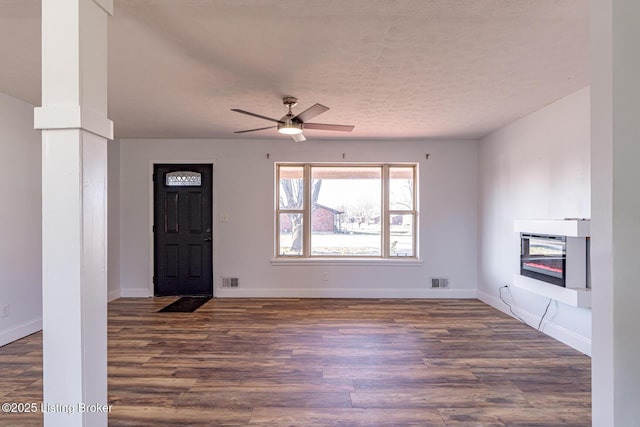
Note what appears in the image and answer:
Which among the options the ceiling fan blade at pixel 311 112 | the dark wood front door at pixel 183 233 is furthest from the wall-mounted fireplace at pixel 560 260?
the dark wood front door at pixel 183 233

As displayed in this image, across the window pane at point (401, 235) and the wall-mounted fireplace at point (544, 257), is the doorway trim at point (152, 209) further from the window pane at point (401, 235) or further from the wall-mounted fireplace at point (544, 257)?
the wall-mounted fireplace at point (544, 257)

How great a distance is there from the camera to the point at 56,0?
3.86 ft

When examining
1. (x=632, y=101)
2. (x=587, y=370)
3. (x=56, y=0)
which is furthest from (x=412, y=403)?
(x=56, y=0)

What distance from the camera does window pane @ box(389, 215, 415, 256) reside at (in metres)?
5.20

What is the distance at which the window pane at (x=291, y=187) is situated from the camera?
5184 millimetres

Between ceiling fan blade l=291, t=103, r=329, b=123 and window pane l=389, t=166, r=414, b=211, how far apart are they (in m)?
2.49

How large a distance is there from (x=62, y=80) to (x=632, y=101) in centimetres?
216

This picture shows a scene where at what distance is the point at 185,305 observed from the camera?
15.0 feet

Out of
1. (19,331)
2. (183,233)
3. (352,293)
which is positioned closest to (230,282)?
(183,233)

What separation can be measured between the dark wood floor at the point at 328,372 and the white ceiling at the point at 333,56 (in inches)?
96.0

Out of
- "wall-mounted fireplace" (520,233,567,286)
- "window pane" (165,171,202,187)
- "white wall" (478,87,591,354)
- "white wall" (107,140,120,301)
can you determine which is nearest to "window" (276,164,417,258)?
"white wall" (478,87,591,354)

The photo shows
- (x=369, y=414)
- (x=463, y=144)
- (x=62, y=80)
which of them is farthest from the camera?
(x=463, y=144)

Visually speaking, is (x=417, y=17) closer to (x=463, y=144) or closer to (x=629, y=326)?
(x=629, y=326)

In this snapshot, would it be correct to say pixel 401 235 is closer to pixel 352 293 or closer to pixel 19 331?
pixel 352 293
